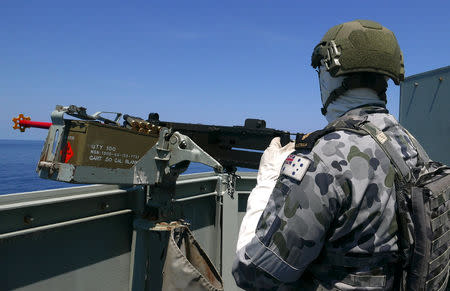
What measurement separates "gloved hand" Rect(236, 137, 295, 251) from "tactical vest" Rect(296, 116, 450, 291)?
27 cm

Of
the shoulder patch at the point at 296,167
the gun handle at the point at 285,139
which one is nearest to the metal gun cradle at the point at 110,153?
the gun handle at the point at 285,139

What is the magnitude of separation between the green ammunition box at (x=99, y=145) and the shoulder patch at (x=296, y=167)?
1469mm

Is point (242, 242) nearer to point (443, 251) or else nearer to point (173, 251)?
point (443, 251)

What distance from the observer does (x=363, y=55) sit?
4.75ft

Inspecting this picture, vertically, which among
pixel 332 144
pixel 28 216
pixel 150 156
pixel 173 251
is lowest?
pixel 173 251

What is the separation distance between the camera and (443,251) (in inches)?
55.7

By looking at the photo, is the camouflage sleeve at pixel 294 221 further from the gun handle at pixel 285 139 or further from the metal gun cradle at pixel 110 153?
the metal gun cradle at pixel 110 153

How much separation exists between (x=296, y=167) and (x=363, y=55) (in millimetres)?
591

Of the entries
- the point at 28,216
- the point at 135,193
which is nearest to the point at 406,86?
the point at 135,193

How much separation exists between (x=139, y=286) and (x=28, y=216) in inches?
46.7

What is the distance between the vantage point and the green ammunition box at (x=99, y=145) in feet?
7.32

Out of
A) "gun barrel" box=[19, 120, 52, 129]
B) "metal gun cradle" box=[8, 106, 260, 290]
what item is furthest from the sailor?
"gun barrel" box=[19, 120, 52, 129]

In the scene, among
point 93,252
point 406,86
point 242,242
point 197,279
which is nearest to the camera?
point 242,242

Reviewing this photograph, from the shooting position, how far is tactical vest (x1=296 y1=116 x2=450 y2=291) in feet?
4.26
